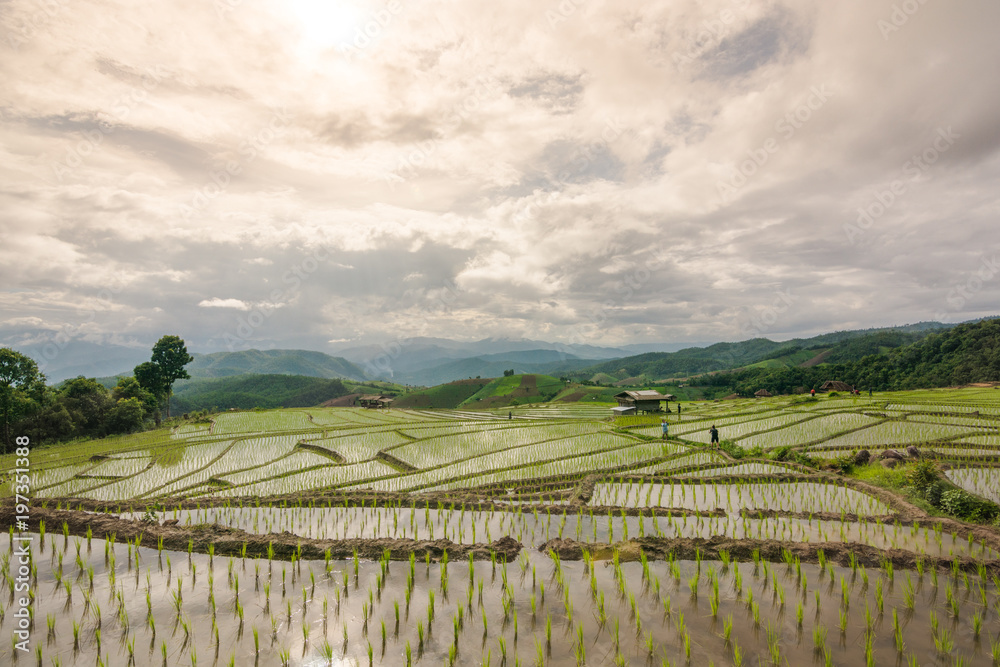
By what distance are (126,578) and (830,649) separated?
31.1ft

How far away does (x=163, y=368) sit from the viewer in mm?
37875

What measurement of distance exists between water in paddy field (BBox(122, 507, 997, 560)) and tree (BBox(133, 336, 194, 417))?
36.6 metres

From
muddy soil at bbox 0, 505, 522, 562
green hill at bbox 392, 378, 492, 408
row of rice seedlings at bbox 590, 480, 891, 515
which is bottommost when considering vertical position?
green hill at bbox 392, 378, 492, 408

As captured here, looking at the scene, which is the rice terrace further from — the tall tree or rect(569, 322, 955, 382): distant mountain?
rect(569, 322, 955, 382): distant mountain

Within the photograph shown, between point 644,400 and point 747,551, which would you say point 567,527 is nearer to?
point 747,551

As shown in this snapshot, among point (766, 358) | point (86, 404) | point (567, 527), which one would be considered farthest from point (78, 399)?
point (766, 358)

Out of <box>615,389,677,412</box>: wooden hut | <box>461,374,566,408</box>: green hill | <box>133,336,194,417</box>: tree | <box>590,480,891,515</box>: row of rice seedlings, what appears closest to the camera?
<box>590,480,891,515</box>: row of rice seedlings

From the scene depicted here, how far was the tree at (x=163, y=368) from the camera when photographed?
37125 millimetres

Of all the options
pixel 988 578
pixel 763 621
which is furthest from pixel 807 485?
pixel 763 621

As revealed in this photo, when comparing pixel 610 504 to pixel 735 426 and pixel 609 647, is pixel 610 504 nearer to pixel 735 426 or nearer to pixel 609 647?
pixel 609 647

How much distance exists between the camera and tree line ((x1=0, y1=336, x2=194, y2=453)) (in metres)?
21.5

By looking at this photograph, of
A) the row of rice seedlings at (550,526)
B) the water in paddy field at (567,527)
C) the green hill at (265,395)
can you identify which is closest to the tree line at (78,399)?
the row of rice seedlings at (550,526)

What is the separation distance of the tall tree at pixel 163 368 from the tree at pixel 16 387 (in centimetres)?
1417

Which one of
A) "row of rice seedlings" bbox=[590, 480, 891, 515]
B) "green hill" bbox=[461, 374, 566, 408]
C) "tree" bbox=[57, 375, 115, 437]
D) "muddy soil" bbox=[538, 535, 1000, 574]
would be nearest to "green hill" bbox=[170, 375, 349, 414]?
"green hill" bbox=[461, 374, 566, 408]
